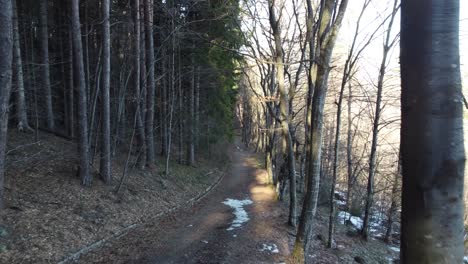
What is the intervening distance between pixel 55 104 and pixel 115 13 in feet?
27.8

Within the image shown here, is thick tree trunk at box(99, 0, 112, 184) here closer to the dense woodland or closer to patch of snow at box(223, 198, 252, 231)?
the dense woodland

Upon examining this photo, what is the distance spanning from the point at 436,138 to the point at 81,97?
10.8 metres

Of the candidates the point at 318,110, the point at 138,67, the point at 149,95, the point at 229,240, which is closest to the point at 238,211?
the point at 229,240

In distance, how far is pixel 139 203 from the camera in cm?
Result: 1185

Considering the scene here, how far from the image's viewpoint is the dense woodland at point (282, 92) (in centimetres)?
146

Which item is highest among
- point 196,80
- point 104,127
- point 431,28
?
point 196,80

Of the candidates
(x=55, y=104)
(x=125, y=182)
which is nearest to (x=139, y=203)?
(x=125, y=182)

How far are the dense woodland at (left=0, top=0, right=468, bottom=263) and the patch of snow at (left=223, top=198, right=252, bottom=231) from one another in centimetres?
175

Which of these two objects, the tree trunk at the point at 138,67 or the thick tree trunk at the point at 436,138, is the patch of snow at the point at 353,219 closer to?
the tree trunk at the point at 138,67

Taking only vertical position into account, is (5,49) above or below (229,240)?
above

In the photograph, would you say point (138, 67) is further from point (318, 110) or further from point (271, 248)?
point (318, 110)

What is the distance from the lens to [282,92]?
37.0 feet

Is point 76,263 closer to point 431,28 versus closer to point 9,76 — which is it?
point 9,76

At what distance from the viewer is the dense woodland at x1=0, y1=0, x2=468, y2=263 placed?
1465mm
